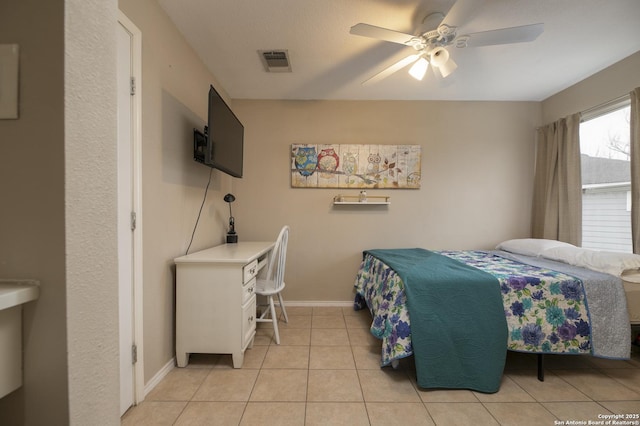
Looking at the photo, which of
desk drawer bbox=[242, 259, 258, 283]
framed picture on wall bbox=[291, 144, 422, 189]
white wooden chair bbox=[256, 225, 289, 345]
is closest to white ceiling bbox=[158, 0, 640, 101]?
framed picture on wall bbox=[291, 144, 422, 189]

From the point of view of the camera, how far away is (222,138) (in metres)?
2.06

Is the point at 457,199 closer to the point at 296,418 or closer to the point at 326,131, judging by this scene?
the point at 326,131

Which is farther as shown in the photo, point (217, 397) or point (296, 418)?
point (217, 397)

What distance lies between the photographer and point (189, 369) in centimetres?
181

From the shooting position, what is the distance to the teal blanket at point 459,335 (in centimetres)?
158

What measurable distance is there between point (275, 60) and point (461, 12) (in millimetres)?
1494

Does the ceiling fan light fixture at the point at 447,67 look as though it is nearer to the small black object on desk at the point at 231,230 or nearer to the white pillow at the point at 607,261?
the white pillow at the point at 607,261

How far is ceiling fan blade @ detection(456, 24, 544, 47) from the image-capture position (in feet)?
4.96

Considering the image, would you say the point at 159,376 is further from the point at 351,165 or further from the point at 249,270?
the point at 351,165

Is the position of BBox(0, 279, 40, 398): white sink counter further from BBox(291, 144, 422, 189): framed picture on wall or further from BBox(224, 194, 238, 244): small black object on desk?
BBox(291, 144, 422, 189): framed picture on wall

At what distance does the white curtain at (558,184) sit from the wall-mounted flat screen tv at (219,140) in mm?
3405

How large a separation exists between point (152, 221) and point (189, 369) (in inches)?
43.7

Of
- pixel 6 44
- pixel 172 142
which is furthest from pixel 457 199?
pixel 6 44

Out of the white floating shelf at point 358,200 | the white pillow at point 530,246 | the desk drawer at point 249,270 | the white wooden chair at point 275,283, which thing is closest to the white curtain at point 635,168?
the white pillow at point 530,246
